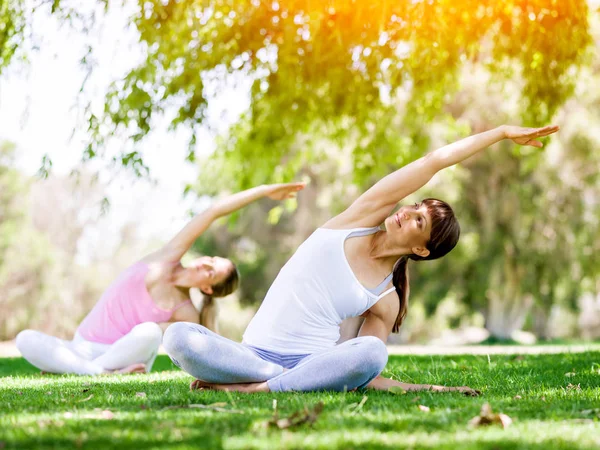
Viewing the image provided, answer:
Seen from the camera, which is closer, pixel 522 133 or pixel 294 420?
pixel 294 420

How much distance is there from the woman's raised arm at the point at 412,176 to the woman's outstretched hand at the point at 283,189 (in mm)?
1043

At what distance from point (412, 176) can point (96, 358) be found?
122 inches

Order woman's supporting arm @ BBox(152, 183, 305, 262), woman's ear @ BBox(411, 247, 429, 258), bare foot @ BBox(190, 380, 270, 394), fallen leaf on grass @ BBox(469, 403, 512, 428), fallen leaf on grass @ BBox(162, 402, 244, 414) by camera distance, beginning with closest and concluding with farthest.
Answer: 1. fallen leaf on grass @ BBox(469, 403, 512, 428)
2. fallen leaf on grass @ BBox(162, 402, 244, 414)
3. bare foot @ BBox(190, 380, 270, 394)
4. woman's ear @ BBox(411, 247, 429, 258)
5. woman's supporting arm @ BBox(152, 183, 305, 262)

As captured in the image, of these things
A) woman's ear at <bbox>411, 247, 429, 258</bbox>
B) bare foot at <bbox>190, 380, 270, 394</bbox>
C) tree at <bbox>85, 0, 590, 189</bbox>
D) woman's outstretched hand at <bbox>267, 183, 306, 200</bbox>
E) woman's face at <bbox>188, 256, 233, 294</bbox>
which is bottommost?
bare foot at <bbox>190, 380, 270, 394</bbox>

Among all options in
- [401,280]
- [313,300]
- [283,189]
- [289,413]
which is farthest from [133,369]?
[289,413]

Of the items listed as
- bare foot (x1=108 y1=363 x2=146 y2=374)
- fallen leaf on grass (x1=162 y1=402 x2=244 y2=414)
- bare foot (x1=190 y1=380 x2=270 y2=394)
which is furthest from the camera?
bare foot (x1=108 y1=363 x2=146 y2=374)

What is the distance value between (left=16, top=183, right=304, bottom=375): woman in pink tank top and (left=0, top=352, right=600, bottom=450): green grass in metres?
1.20

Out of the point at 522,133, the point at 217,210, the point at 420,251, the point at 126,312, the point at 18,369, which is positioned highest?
the point at 522,133

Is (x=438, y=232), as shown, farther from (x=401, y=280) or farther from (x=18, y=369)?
(x=18, y=369)

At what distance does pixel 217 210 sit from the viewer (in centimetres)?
547

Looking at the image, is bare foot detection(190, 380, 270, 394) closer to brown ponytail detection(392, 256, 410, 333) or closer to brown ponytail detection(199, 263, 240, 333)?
brown ponytail detection(392, 256, 410, 333)

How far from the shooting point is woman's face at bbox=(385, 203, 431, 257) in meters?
3.78

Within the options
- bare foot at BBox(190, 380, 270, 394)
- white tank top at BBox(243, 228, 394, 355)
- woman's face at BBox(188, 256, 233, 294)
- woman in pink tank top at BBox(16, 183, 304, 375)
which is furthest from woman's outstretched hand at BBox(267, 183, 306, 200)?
bare foot at BBox(190, 380, 270, 394)

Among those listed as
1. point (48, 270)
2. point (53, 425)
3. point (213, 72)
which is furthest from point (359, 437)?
point (48, 270)
